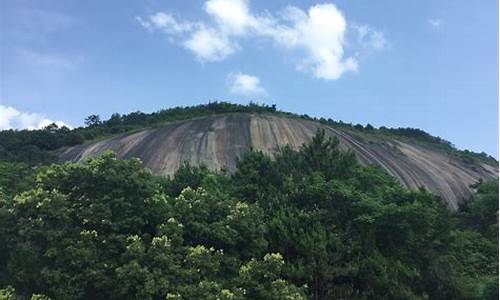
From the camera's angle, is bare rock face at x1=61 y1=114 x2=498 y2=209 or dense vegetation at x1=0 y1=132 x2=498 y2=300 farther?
bare rock face at x1=61 y1=114 x2=498 y2=209

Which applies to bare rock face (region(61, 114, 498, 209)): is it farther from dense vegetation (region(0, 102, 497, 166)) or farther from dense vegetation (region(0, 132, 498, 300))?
dense vegetation (region(0, 132, 498, 300))

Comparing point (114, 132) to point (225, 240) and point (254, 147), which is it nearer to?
point (254, 147)

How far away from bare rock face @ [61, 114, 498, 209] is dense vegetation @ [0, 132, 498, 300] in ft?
39.0

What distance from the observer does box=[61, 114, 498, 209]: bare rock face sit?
120 ft

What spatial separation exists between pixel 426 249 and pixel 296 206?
190 inches

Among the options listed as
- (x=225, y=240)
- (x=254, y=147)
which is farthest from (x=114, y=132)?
(x=225, y=240)

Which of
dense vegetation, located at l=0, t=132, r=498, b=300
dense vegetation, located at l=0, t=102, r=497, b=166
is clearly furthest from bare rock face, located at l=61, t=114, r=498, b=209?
dense vegetation, located at l=0, t=132, r=498, b=300

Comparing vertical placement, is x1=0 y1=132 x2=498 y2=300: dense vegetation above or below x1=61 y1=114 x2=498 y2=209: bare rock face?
below

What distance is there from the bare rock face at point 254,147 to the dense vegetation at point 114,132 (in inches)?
90.5

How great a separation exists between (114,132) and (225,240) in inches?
1237

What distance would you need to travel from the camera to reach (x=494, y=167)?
160 ft

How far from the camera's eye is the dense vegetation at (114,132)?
38.1m

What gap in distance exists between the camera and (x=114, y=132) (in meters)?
47.7

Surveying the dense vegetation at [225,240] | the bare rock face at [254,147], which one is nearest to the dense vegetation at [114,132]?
the bare rock face at [254,147]
